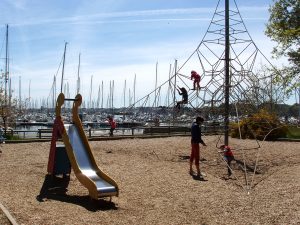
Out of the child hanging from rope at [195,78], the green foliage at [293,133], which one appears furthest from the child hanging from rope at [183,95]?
the green foliage at [293,133]

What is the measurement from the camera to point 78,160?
1136 centimetres

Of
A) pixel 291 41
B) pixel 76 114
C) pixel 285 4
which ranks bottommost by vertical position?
pixel 76 114

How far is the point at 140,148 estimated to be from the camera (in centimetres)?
1969

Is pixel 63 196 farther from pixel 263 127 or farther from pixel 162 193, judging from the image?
pixel 263 127

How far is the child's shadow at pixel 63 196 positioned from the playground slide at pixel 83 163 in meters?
0.20

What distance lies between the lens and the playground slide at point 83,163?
9.98 m

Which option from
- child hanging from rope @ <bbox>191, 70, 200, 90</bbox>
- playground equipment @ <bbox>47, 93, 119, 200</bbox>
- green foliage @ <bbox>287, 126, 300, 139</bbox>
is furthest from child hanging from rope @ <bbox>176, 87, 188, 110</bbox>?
green foliage @ <bbox>287, 126, 300, 139</bbox>

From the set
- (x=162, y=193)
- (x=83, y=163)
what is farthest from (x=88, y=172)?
(x=162, y=193)

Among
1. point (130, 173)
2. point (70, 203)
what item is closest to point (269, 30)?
point (130, 173)

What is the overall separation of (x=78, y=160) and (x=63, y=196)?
1127 mm

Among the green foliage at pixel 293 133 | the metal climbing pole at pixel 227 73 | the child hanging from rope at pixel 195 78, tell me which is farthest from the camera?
the green foliage at pixel 293 133

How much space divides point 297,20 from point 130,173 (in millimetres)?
14045

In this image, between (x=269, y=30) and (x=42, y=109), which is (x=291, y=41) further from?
(x=42, y=109)

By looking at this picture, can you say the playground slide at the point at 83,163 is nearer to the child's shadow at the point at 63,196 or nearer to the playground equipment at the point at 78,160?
the playground equipment at the point at 78,160
